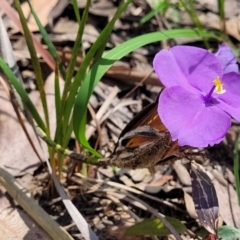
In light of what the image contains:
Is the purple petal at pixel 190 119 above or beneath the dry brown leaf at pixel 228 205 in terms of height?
above

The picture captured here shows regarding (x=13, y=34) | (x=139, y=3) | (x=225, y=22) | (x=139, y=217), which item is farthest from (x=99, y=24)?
(x=139, y=217)

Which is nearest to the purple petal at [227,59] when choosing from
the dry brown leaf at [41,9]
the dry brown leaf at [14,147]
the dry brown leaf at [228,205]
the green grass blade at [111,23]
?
the green grass blade at [111,23]

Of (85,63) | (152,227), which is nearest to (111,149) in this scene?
(152,227)

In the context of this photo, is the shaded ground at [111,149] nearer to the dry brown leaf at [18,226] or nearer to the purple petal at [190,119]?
the dry brown leaf at [18,226]

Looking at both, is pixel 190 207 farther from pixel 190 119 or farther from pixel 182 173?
pixel 190 119

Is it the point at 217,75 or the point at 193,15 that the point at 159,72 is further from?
the point at 193,15
